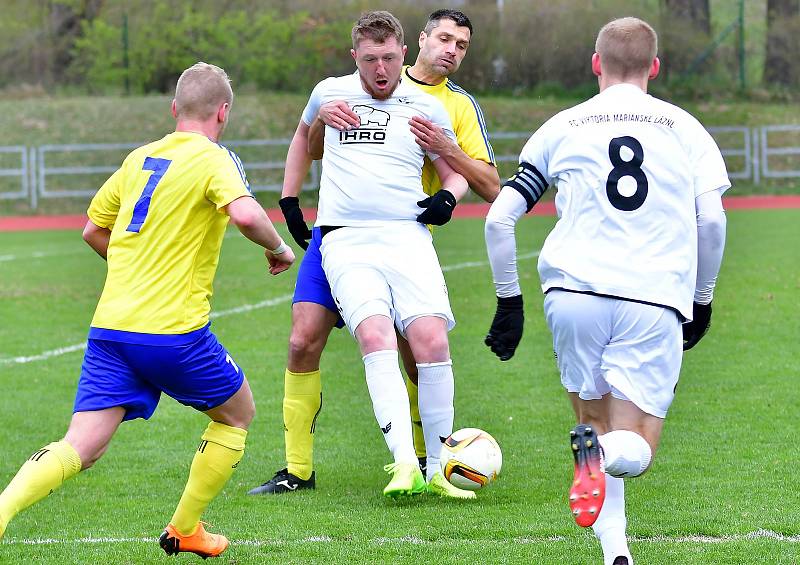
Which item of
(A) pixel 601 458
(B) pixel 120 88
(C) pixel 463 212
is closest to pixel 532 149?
(A) pixel 601 458

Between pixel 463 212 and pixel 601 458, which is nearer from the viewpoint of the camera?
pixel 601 458

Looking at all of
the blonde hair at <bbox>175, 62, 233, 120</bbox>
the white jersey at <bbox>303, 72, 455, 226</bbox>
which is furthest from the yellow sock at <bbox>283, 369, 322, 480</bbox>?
the blonde hair at <bbox>175, 62, 233, 120</bbox>

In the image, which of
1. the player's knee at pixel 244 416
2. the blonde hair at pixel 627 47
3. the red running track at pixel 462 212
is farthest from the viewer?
the red running track at pixel 462 212

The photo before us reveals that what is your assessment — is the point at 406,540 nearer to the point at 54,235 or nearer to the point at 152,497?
the point at 152,497

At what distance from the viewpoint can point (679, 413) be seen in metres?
7.61

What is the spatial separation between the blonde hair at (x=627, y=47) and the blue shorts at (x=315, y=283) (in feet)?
6.81

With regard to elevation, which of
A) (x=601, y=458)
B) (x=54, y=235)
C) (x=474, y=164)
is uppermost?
(x=474, y=164)

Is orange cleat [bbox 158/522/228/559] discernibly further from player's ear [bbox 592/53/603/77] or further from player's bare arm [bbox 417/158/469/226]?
player's ear [bbox 592/53/603/77]

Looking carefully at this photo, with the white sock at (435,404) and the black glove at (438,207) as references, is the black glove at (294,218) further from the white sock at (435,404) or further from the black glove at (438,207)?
the white sock at (435,404)

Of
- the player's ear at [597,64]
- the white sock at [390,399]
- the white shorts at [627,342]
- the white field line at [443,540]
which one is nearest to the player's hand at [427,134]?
the white sock at [390,399]

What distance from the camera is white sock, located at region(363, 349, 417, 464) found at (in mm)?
5492

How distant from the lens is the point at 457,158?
20.0 feet

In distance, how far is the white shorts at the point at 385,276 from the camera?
5.75m

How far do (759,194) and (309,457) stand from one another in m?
Result: 23.9
